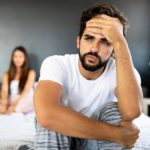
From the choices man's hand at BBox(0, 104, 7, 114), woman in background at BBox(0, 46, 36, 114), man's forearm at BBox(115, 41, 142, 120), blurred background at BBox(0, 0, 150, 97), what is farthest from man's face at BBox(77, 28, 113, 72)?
blurred background at BBox(0, 0, 150, 97)

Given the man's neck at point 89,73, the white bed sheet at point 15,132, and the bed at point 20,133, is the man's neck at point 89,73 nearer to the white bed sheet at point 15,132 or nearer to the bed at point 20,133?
the bed at point 20,133

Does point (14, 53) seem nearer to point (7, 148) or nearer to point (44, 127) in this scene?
point (7, 148)

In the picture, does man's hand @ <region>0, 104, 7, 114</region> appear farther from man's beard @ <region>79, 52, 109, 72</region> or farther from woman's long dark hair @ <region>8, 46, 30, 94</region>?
man's beard @ <region>79, 52, 109, 72</region>

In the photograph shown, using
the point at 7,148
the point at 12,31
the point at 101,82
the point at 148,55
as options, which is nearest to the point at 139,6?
the point at 148,55

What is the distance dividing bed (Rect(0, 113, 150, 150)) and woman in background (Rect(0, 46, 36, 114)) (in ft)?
1.49

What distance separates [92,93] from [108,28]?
0.35 meters

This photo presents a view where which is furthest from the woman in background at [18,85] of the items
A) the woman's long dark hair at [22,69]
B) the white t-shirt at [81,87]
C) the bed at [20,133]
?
the white t-shirt at [81,87]

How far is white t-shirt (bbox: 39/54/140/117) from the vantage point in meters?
1.41

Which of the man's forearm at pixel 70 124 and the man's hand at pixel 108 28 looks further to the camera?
the man's hand at pixel 108 28

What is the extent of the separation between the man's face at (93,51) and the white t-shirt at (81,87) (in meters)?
0.09

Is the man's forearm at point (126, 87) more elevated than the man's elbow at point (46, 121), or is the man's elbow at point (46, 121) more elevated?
the man's forearm at point (126, 87)

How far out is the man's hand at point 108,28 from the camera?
4.22 ft

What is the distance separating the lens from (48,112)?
1148mm

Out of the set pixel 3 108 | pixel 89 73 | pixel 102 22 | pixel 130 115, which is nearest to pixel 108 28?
pixel 102 22
